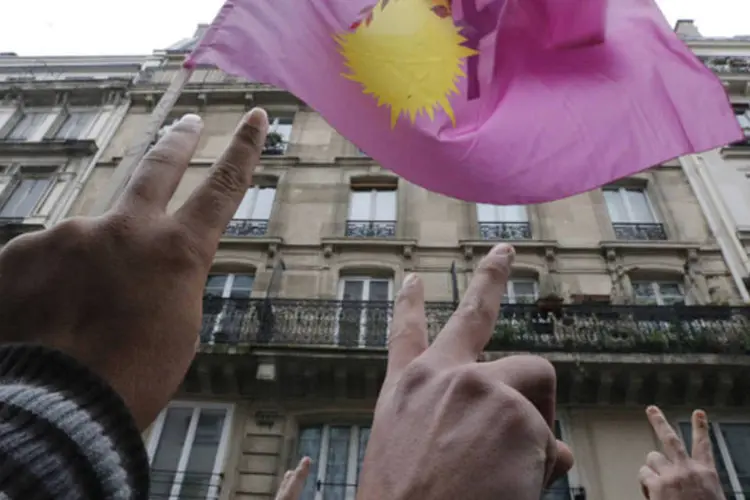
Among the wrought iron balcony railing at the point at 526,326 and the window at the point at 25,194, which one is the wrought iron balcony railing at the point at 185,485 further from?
the window at the point at 25,194

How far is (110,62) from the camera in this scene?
22.5 m

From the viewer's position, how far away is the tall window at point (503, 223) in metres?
14.2

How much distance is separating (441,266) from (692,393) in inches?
222

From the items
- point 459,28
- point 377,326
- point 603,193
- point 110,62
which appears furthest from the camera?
point 110,62

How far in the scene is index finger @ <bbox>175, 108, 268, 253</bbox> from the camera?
1703 mm

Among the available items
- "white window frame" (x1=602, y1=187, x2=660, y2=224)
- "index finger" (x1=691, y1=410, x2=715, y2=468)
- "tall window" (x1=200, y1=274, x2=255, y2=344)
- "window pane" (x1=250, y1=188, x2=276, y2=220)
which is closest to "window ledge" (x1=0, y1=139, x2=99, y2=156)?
"window pane" (x1=250, y1=188, x2=276, y2=220)

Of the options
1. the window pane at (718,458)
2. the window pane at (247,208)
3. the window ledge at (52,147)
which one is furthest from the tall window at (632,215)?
the window ledge at (52,147)

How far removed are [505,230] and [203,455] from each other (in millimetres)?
8630

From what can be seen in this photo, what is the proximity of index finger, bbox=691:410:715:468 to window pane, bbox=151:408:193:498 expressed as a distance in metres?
8.53

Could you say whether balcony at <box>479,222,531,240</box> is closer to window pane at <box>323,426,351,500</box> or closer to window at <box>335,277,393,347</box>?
window at <box>335,277,393,347</box>

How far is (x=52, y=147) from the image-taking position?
1730 cm

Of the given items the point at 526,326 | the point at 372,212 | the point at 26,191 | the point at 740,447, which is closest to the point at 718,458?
the point at 740,447

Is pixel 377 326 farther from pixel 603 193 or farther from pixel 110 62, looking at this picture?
pixel 110 62

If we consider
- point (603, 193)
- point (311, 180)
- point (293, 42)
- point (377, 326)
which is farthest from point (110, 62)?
point (293, 42)
